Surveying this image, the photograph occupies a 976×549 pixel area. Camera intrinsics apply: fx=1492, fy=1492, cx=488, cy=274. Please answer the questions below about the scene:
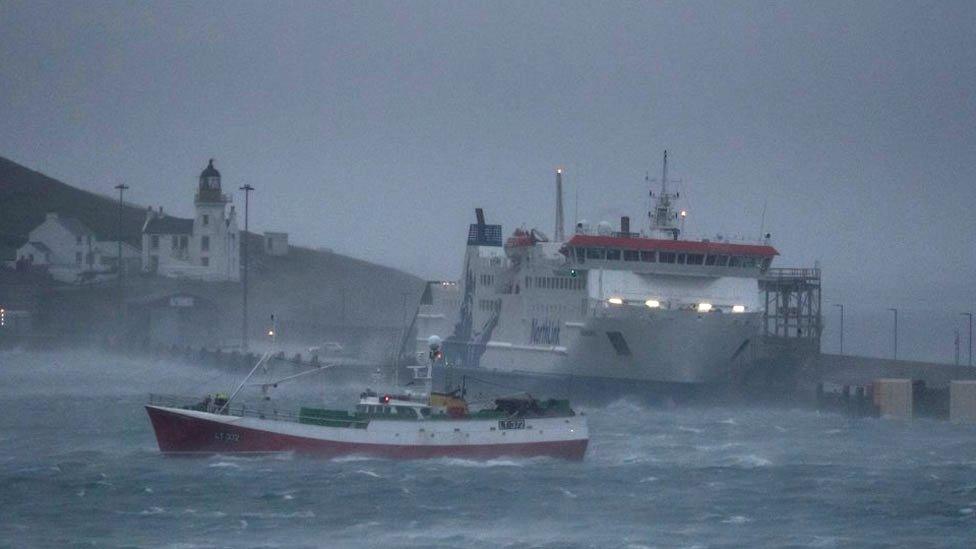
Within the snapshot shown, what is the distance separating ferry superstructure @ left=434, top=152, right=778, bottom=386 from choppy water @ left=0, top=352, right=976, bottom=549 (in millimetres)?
6809

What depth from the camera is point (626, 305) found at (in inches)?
2333

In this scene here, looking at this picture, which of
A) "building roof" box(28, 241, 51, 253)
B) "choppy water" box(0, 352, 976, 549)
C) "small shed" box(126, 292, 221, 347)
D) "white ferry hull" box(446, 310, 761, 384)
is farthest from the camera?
"building roof" box(28, 241, 51, 253)

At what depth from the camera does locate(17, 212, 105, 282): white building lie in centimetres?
13025

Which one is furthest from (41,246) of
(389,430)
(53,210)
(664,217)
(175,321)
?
(389,430)

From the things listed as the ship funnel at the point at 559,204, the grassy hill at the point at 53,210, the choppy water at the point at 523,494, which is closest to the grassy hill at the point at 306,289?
the grassy hill at the point at 53,210

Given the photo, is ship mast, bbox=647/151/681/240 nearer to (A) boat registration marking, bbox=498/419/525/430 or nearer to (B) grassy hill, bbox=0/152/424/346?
(A) boat registration marking, bbox=498/419/525/430

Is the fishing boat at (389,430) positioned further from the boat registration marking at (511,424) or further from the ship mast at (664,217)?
the ship mast at (664,217)

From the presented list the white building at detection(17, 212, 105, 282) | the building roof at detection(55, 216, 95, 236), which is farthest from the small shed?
the building roof at detection(55, 216, 95, 236)

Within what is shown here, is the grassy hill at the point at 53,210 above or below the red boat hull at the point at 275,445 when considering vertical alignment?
above

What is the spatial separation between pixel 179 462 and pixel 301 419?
354cm

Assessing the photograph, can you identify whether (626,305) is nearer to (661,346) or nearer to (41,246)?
(661,346)

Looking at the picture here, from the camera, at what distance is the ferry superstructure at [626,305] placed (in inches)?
2330

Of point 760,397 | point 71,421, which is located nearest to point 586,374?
point 760,397

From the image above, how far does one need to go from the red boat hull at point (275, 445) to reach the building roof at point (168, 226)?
274 feet
